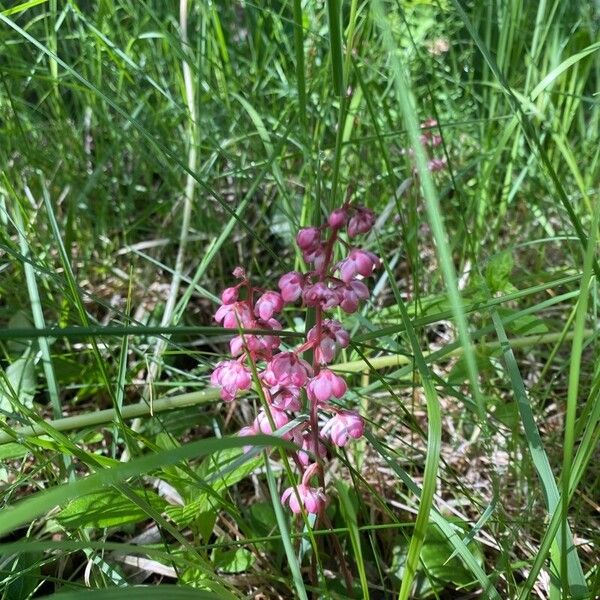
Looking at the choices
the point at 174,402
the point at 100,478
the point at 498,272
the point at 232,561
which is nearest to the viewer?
the point at 100,478

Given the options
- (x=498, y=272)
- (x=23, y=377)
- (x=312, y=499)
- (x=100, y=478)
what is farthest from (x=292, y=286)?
(x=23, y=377)

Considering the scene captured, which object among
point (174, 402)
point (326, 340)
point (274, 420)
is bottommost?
point (174, 402)

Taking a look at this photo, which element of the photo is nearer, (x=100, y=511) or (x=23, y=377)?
(x=100, y=511)

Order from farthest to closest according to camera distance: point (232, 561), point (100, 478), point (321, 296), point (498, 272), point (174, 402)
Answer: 1. point (498, 272)
2. point (174, 402)
3. point (232, 561)
4. point (321, 296)
5. point (100, 478)

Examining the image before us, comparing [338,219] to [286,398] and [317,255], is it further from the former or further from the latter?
[286,398]

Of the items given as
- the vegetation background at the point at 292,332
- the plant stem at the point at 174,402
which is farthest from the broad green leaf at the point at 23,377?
the plant stem at the point at 174,402

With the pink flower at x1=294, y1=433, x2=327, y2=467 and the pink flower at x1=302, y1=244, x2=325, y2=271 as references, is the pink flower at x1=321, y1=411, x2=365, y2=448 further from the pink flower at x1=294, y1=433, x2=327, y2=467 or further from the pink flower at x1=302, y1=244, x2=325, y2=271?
the pink flower at x1=302, y1=244, x2=325, y2=271

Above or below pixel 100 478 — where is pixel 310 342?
below
